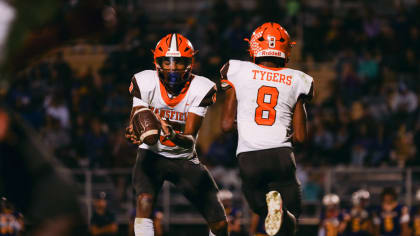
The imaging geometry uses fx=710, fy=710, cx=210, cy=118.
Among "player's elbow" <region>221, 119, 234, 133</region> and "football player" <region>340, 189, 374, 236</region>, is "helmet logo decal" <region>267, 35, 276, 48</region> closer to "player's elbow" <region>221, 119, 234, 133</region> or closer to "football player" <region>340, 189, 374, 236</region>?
"player's elbow" <region>221, 119, 234, 133</region>

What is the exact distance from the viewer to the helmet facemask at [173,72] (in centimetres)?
607

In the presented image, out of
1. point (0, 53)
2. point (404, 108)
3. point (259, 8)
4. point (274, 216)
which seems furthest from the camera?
point (259, 8)

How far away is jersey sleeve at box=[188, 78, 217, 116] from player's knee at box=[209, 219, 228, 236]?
0.94m

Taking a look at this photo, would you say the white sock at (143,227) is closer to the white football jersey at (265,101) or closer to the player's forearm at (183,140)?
the player's forearm at (183,140)

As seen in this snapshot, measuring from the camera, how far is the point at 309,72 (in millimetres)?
14430

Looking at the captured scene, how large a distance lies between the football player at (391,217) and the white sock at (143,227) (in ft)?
20.1

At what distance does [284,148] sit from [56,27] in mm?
3160

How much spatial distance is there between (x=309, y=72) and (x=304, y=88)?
344 inches

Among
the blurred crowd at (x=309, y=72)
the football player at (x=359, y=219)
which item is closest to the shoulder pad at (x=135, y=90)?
the football player at (x=359, y=219)

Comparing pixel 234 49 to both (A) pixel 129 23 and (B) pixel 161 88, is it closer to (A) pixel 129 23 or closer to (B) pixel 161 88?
(A) pixel 129 23

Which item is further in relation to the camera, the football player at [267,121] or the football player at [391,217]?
the football player at [391,217]

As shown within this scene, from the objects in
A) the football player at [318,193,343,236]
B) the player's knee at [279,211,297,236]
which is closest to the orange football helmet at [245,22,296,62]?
the player's knee at [279,211,297,236]

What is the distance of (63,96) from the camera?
48.1 feet

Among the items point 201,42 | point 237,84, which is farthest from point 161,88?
point 201,42
